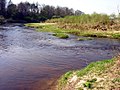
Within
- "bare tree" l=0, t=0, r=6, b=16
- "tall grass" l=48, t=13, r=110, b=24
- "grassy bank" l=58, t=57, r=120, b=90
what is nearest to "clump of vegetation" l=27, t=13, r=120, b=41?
"tall grass" l=48, t=13, r=110, b=24

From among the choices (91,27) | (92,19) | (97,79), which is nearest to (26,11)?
(92,19)

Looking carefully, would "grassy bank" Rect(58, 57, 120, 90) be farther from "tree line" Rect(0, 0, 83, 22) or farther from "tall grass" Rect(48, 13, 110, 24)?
"tree line" Rect(0, 0, 83, 22)

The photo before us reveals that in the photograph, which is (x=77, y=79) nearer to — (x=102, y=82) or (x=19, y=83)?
(x=102, y=82)

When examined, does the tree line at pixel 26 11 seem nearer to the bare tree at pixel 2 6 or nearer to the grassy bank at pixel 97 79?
the bare tree at pixel 2 6

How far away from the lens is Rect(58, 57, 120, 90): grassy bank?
1505 cm

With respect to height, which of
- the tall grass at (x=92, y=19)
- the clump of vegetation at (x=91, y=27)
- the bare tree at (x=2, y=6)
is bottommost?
the clump of vegetation at (x=91, y=27)

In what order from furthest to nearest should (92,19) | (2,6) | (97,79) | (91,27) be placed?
(2,6)
(92,19)
(91,27)
(97,79)

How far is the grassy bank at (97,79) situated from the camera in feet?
49.4

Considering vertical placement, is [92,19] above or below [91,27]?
above

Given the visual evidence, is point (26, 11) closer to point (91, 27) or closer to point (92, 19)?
point (92, 19)

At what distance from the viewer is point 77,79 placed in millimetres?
17453

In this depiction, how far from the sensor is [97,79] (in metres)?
16.3

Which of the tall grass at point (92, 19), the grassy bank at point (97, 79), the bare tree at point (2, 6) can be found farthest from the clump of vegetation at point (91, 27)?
the bare tree at point (2, 6)

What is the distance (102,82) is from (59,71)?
29.6ft
